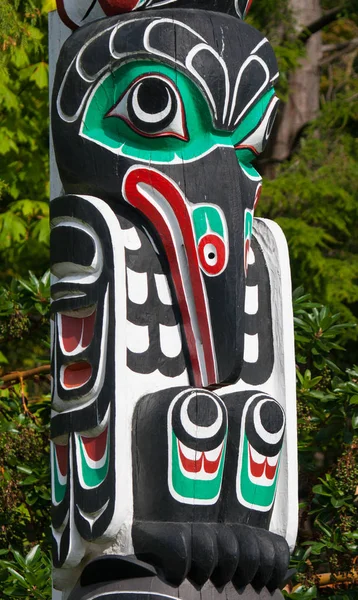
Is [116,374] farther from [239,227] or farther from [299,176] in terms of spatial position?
[299,176]

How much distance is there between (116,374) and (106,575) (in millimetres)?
672

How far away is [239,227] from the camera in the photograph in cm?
405

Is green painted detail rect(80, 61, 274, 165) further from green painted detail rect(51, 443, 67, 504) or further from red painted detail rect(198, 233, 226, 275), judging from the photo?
green painted detail rect(51, 443, 67, 504)

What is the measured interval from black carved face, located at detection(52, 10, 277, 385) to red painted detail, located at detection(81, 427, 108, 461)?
16.5 inches

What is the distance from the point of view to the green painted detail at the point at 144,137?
4.11 metres

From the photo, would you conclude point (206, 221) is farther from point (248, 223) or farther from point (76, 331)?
point (76, 331)

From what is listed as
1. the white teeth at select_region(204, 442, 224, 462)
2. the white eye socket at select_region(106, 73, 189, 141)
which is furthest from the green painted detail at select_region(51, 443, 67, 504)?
the white eye socket at select_region(106, 73, 189, 141)

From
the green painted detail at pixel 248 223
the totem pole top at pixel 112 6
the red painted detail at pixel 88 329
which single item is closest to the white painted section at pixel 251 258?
the green painted detail at pixel 248 223

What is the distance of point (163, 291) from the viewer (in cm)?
407

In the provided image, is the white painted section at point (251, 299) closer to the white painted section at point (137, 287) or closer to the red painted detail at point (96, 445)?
the white painted section at point (137, 287)

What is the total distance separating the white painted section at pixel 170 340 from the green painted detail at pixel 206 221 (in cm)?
33

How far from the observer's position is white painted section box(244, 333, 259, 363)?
424 cm

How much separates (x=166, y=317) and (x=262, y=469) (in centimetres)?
64

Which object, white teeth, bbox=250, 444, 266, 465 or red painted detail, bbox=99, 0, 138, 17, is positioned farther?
red painted detail, bbox=99, 0, 138, 17
